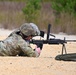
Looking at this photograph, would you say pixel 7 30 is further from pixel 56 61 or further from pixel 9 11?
pixel 56 61

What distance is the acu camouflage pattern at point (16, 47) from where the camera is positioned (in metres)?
9.94

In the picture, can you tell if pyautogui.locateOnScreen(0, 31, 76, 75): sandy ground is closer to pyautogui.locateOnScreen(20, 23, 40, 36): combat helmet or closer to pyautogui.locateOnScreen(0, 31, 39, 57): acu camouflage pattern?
pyautogui.locateOnScreen(0, 31, 39, 57): acu camouflage pattern

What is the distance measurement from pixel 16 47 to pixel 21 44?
0.45 feet

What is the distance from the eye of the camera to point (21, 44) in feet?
32.6

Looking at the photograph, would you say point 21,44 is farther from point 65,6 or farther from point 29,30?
point 65,6

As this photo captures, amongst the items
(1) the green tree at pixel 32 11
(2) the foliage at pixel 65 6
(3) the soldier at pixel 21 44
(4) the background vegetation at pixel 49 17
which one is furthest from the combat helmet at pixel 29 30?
(1) the green tree at pixel 32 11

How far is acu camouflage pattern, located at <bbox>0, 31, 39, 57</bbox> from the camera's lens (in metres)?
9.94

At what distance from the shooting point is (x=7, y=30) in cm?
2503

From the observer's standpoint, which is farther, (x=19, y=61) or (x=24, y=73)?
(x=19, y=61)

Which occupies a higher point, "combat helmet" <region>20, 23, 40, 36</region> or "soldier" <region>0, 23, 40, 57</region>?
"combat helmet" <region>20, 23, 40, 36</region>

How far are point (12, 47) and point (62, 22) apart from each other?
579 inches

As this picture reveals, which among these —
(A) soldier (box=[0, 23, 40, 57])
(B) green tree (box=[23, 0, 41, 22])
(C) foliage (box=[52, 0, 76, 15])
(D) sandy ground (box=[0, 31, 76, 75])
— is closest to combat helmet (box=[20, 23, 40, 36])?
(A) soldier (box=[0, 23, 40, 57])

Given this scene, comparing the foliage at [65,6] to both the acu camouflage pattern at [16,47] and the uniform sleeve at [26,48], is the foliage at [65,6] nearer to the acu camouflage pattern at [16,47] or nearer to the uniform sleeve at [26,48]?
the acu camouflage pattern at [16,47]

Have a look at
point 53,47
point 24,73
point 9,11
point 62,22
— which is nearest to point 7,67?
point 24,73
